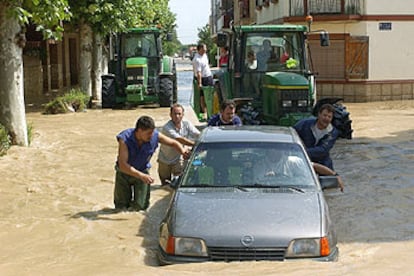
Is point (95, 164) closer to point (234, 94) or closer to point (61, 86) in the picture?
point (234, 94)

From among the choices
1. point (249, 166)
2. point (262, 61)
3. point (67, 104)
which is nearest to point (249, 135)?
point (249, 166)

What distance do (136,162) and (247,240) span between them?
2.82m

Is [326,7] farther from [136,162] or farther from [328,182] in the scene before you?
[328,182]

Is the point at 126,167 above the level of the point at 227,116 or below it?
below

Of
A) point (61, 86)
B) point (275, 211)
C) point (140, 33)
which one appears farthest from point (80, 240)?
point (61, 86)

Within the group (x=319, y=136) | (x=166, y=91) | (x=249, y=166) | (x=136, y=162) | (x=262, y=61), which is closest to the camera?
(x=249, y=166)

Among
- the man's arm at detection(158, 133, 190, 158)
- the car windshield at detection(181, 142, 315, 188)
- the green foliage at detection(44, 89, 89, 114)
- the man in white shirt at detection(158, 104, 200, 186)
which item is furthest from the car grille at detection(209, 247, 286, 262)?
the green foliage at detection(44, 89, 89, 114)

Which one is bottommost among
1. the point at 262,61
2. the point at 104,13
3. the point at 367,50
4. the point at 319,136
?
the point at 319,136

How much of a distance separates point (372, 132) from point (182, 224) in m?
11.5

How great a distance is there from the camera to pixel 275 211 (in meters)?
5.85

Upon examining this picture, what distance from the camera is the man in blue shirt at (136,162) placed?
307 inches

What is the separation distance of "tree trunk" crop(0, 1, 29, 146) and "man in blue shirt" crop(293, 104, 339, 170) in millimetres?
6856

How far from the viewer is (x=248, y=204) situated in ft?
19.6

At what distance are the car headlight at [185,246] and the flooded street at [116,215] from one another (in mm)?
114
